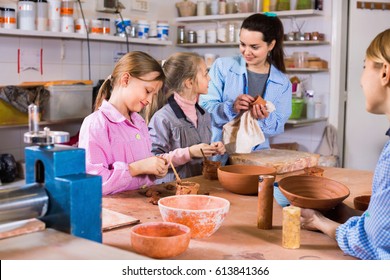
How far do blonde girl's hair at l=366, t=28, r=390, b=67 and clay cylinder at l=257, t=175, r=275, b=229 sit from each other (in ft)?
1.72

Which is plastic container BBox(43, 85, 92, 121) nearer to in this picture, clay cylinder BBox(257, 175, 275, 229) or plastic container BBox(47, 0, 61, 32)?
plastic container BBox(47, 0, 61, 32)

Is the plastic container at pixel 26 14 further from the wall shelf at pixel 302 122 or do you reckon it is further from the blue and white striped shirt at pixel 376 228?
the blue and white striped shirt at pixel 376 228

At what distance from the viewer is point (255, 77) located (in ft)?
12.3

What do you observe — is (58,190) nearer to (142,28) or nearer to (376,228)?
(376,228)

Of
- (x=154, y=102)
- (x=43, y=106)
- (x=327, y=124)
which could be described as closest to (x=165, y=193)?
(x=154, y=102)

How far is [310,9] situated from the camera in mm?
5152

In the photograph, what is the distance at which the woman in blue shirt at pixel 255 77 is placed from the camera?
11.7 feet

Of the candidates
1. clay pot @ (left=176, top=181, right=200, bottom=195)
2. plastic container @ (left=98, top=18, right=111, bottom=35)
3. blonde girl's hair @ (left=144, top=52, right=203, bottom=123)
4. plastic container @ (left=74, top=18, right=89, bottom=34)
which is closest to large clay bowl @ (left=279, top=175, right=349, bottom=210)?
clay pot @ (left=176, top=181, right=200, bottom=195)

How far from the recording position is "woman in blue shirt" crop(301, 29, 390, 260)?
1.46 meters

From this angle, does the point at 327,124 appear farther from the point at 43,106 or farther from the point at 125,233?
the point at 125,233

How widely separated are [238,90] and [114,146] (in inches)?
59.0

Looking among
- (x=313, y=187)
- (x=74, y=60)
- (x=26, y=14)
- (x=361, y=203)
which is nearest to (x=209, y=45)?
(x=74, y=60)

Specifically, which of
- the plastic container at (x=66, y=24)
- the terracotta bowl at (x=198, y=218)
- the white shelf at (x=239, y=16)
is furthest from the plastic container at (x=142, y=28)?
the terracotta bowl at (x=198, y=218)
